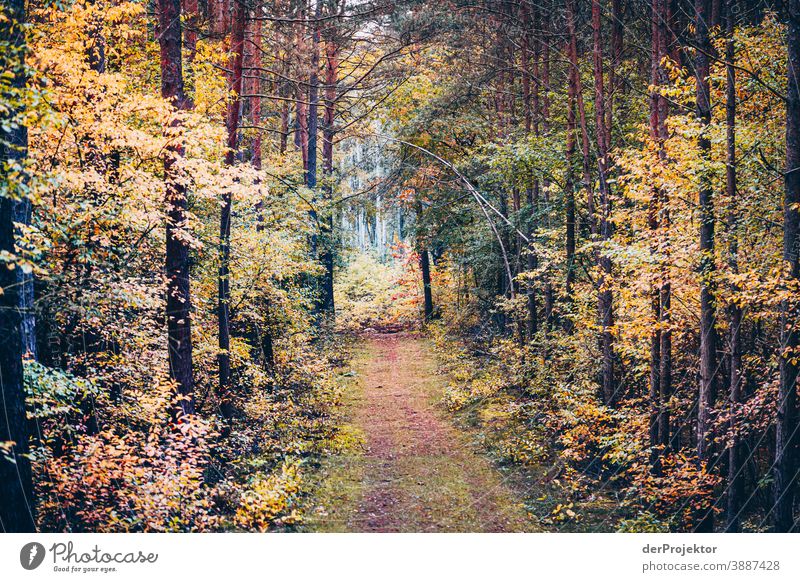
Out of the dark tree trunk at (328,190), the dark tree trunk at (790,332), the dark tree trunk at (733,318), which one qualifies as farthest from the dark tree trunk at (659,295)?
the dark tree trunk at (328,190)

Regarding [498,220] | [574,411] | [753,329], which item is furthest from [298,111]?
[753,329]

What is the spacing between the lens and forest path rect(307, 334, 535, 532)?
29.5 ft

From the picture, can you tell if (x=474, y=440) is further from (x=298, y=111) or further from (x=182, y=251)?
(x=298, y=111)

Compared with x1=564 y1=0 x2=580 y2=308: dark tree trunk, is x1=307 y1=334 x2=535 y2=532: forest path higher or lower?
lower

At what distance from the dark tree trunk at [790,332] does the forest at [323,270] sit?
0.03 m

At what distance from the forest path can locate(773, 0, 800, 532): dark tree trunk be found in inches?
143

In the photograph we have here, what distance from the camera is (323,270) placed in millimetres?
16781

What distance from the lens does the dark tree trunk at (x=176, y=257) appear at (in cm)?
841

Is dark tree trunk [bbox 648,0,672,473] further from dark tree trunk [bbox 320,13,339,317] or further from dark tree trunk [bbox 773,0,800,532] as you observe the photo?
dark tree trunk [bbox 320,13,339,317]

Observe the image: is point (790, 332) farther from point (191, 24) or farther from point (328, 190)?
point (328, 190)

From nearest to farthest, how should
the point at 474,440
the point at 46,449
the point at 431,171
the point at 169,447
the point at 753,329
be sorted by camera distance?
the point at 46,449 < the point at 169,447 < the point at 753,329 < the point at 474,440 < the point at 431,171

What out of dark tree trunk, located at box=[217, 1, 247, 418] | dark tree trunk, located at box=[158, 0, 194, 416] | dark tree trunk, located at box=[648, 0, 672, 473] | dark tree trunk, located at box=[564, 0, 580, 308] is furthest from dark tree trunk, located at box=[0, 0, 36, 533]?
dark tree trunk, located at box=[564, 0, 580, 308]

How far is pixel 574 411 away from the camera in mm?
11406
